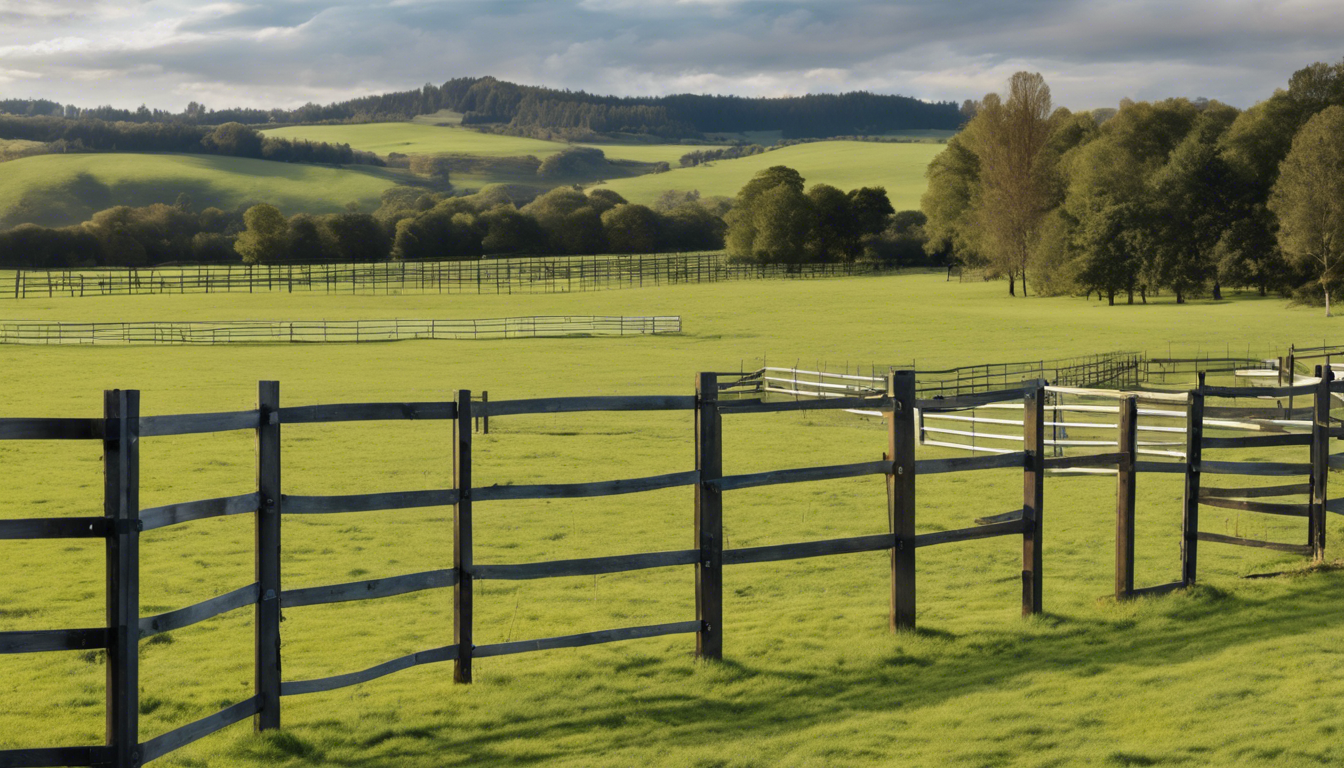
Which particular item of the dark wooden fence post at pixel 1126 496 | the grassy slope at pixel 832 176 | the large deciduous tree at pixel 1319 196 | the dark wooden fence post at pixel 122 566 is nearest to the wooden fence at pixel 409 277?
the large deciduous tree at pixel 1319 196

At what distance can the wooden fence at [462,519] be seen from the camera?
5273 millimetres

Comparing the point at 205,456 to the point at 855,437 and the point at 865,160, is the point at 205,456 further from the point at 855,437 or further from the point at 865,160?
the point at 865,160

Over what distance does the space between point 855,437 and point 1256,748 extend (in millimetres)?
18829

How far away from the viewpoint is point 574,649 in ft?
26.8

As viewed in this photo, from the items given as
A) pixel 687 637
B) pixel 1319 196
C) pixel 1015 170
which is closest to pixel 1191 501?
pixel 687 637

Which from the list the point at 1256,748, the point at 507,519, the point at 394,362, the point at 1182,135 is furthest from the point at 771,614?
the point at 1182,135

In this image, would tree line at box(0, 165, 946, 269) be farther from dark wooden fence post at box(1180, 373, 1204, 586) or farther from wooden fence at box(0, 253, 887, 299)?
dark wooden fence post at box(1180, 373, 1204, 586)

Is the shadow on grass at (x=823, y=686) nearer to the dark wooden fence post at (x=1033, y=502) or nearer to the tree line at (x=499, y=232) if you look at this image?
the dark wooden fence post at (x=1033, y=502)

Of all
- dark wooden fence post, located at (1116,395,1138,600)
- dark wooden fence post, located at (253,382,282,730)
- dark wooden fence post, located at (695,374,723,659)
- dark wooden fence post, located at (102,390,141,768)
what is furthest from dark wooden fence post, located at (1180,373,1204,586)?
dark wooden fence post, located at (102,390,141,768)

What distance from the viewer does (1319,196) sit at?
60500 millimetres

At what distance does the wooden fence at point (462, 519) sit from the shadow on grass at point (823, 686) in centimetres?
30

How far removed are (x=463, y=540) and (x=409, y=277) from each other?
9635 cm

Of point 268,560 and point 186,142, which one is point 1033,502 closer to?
point 268,560

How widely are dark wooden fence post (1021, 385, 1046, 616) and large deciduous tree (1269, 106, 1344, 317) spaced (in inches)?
2354
